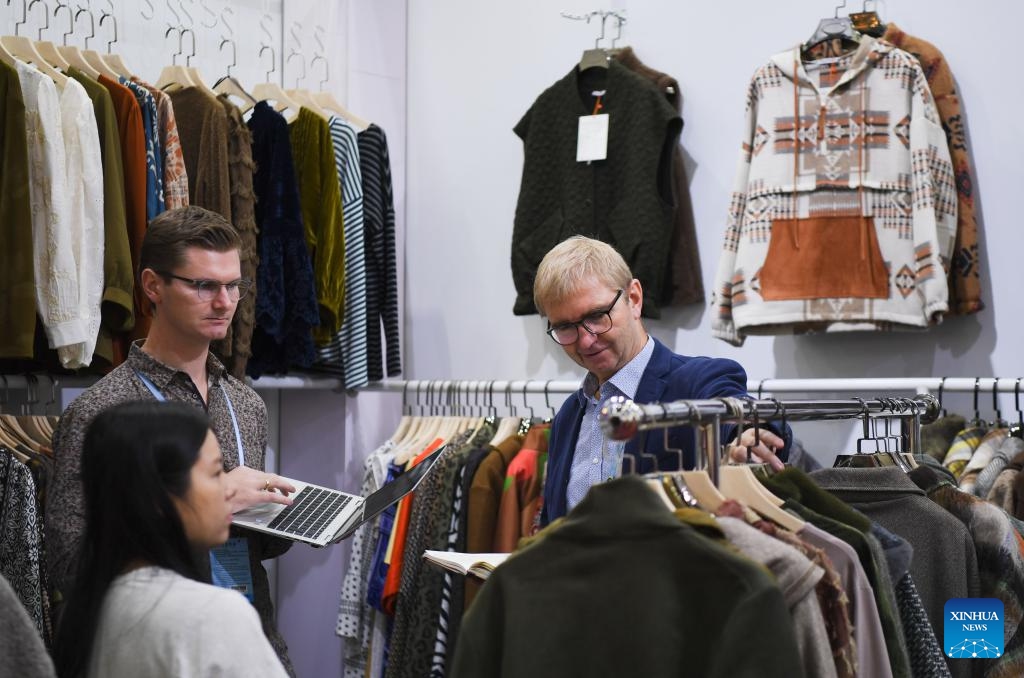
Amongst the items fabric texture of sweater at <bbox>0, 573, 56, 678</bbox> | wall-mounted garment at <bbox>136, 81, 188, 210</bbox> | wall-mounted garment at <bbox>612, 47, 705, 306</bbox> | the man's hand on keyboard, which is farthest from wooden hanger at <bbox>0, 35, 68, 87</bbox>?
fabric texture of sweater at <bbox>0, 573, 56, 678</bbox>

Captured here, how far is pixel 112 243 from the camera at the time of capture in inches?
126

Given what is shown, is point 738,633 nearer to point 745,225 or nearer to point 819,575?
point 819,575

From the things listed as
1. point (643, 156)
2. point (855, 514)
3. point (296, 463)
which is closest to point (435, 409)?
point (296, 463)

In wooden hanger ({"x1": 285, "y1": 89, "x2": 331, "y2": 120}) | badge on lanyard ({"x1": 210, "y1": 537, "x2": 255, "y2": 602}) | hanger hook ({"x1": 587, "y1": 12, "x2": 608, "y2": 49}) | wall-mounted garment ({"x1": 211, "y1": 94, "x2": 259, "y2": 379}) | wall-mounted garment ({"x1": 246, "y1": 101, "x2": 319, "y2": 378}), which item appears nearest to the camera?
badge on lanyard ({"x1": 210, "y1": 537, "x2": 255, "y2": 602})

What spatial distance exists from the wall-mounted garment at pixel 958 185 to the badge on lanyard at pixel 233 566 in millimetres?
2092

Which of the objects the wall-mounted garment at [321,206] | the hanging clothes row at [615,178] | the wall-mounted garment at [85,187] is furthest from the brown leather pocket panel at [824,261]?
the wall-mounted garment at [85,187]

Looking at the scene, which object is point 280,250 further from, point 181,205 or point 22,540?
point 22,540

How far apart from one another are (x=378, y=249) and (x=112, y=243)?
3.97ft

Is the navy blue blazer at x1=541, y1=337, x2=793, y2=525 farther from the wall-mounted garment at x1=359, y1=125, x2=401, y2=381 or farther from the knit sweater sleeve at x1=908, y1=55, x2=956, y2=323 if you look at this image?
the wall-mounted garment at x1=359, y1=125, x2=401, y2=381

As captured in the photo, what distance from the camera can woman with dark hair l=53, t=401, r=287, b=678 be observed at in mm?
1479

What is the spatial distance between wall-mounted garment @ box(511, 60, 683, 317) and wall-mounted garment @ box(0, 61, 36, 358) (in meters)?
1.67

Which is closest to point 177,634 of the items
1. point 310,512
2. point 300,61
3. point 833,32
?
point 310,512

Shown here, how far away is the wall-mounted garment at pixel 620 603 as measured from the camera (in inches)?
53.6

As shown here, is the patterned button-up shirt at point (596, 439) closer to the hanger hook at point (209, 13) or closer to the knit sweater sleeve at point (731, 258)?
the knit sweater sleeve at point (731, 258)
